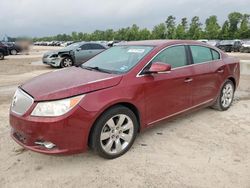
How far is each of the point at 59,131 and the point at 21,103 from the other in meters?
0.69

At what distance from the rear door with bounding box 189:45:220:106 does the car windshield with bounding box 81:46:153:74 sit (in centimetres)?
100

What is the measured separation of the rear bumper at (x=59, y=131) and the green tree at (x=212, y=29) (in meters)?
55.5

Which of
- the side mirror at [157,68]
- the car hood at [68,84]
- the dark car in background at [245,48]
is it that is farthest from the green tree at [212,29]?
the car hood at [68,84]

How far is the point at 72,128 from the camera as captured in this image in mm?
3070

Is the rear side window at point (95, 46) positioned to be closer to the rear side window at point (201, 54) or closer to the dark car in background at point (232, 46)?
the rear side window at point (201, 54)

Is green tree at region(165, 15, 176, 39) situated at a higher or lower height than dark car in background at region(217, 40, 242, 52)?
higher

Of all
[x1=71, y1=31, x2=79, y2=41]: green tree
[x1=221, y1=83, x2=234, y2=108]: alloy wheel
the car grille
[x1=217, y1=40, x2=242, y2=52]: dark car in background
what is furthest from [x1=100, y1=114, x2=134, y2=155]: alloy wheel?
[x1=71, y1=31, x2=79, y2=41]: green tree

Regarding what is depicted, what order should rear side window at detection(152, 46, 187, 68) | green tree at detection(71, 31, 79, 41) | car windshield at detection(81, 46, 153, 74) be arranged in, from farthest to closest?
1. green tree at detection(71, 31, 79, 41)
2. rear side window at detection(152, 46, 187, 68)
3. car windshield at detection(81, 46, 153, 74)

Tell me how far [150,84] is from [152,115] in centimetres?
46

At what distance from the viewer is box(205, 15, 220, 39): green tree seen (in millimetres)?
54000

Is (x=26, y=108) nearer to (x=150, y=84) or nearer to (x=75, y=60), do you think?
(x=150, y=84)

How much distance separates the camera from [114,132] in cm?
350

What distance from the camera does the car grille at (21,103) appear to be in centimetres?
319

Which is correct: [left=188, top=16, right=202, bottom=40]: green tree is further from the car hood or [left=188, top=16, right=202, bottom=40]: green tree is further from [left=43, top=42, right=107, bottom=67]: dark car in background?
the car hood
